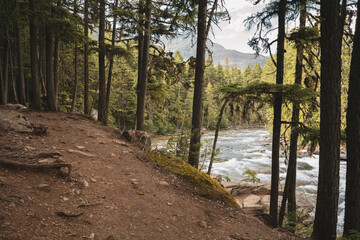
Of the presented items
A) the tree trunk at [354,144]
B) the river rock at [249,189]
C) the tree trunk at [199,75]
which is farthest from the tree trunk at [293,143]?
the river rock at [249,189]

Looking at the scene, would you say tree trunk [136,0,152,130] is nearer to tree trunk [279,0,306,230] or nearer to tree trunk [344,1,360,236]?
tree trunk [279,0,306,230]

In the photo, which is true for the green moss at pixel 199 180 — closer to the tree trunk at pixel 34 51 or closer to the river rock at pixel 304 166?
the tree trunk at pixel 34 51

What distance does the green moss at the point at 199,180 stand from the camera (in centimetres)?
534

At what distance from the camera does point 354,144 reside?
202 inches

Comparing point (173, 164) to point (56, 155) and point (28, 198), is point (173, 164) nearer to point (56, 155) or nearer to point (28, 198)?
point (56, 155)

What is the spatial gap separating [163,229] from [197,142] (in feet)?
13.0

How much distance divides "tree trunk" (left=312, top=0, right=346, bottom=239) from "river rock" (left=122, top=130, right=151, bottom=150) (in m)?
5.36

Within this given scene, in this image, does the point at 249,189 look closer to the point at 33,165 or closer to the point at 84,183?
the point at 84,183

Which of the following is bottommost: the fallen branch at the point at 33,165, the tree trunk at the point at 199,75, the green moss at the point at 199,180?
the green moss at the point at 199,180

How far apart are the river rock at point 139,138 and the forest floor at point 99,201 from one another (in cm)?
115

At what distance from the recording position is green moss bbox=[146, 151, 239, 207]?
5.34m

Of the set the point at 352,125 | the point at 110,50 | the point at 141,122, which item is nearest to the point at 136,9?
the point at 110,50

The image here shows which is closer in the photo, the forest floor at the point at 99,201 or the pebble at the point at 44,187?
the forest floor at the point at 99,201

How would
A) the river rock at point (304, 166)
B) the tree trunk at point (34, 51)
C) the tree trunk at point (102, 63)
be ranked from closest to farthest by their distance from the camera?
1. the tree trunk at point (34, 51)
2. the tree trunk at point (102, 63)
3. the river rock at point (304, 166)
